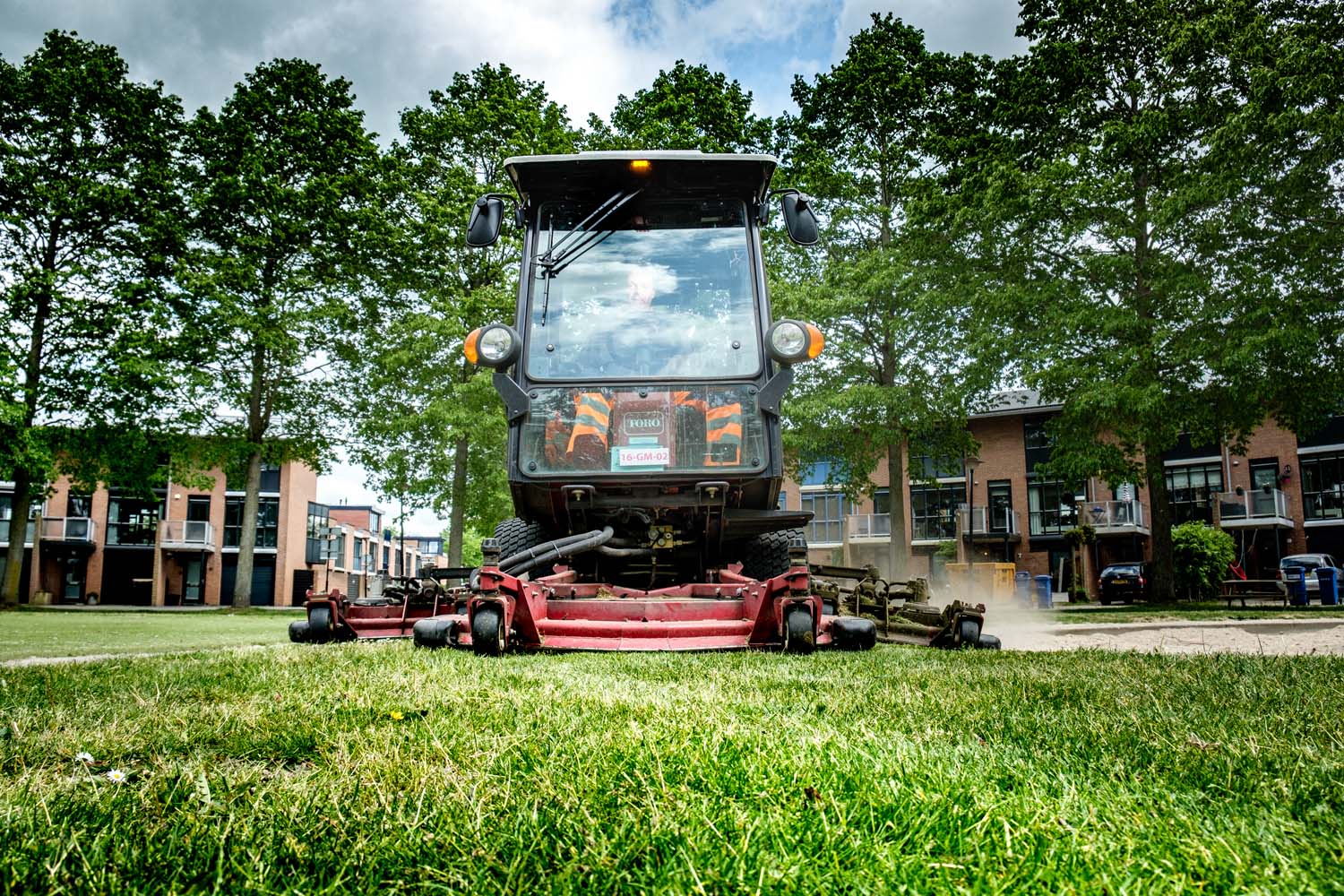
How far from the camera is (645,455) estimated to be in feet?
22.2

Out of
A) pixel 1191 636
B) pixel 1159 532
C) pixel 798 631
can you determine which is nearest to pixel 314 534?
pixel 1159 532

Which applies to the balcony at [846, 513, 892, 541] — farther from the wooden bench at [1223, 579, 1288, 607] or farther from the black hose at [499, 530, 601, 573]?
the black hose at [499, 530, 601, 573]

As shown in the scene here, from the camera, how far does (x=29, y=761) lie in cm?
238

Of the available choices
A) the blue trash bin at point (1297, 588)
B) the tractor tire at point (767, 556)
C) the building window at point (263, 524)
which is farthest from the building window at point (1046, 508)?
the building window at point (263, 524)

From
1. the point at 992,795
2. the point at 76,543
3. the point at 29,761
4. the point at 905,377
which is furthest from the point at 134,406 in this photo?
the point at 76,543

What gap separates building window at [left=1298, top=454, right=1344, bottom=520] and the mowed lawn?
41794mm

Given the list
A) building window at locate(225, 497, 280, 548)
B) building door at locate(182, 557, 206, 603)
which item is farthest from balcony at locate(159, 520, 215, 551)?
building door at locate(182, 557, 206, 603)

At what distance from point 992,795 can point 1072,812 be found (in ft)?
0.51

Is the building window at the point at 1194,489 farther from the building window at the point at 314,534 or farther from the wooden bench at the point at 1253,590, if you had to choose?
the building window at the point at 314,534

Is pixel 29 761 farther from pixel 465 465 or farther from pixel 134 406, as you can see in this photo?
pixel 134 406

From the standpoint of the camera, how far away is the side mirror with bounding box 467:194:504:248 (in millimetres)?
6586

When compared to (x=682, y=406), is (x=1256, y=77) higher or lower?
higher

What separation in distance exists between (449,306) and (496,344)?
1527 centimetres

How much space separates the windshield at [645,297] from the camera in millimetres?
6980
